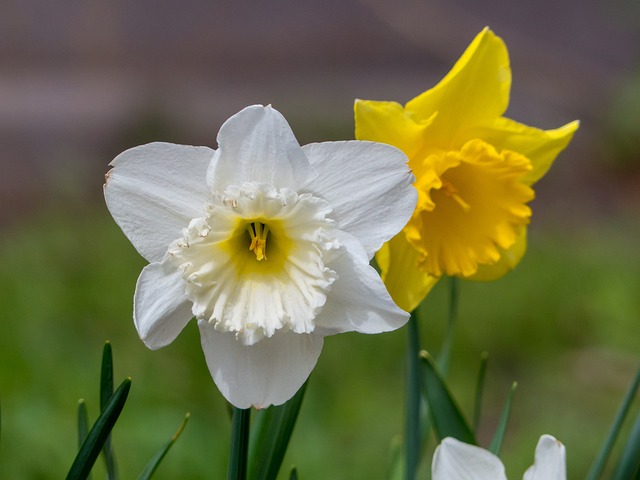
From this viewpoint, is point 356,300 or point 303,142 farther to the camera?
point 303,142

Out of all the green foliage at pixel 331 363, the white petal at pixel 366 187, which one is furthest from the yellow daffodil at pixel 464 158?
the green foliage at pixel 331 363

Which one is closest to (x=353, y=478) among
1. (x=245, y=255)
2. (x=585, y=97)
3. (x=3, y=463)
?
(x=3, y=463)

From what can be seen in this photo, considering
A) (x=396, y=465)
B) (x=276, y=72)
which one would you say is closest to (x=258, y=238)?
(x=396, y=465)

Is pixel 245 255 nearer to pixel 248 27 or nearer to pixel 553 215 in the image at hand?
pixel 553 215

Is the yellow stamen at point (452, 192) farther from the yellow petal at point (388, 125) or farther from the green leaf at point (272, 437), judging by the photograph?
the green leaf at point (272, 437)

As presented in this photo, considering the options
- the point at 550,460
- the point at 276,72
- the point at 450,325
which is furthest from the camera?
the point at 276,72

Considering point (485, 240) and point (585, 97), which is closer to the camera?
point (485, 240)

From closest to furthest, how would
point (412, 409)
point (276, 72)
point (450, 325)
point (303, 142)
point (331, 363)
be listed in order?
1. point (412, 409)
2. point (450, 325)
3. point (331, 363)
4. point (303, 142)
5. point (276, 72)

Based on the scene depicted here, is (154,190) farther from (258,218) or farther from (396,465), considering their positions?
(396,465)
